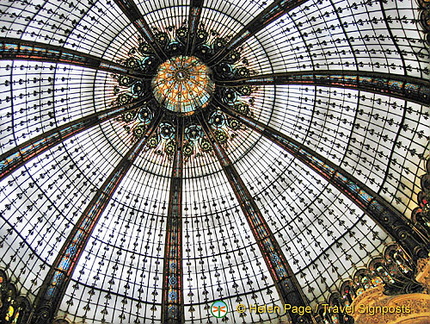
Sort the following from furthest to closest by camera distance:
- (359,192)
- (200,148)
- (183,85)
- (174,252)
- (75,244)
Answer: (200,148)
(183,85)
(174,252)
(75,244)
(359,192)

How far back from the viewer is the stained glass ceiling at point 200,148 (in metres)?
17.6

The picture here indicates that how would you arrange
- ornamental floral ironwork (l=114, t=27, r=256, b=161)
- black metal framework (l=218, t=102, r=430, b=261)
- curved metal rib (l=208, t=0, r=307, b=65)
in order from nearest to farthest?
1. black metal framework (l=218, t=102, r=430, b=261)
2. curved metal rib (l=208, t=0, r=307, b=65)
3. ornamental floral ironwork (l=114, t=27, r=256, b=161)

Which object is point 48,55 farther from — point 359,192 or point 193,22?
point 359,192

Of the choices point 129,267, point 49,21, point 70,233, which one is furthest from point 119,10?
point 129,267

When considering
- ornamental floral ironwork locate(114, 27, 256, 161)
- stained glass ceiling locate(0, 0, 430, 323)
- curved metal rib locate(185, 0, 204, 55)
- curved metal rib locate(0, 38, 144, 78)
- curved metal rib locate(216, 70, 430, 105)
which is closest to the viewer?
curved metal rib locate(216, 70, 430, 105)

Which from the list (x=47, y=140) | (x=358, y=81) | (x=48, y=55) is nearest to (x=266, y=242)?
(x=358, y=81)

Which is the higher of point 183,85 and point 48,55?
point 183,85

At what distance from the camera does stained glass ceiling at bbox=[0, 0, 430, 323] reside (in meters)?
17.6

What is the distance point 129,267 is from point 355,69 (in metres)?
16.0

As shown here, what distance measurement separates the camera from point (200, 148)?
23.2 meters

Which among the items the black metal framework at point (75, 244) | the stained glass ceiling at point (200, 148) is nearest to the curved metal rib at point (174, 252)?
the stained glass ceiling at point (200, 148)

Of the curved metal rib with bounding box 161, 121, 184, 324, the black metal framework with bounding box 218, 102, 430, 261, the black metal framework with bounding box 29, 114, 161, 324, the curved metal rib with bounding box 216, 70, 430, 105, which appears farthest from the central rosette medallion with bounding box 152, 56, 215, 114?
the black metal framework with bounding box 218, 102, 430, 261

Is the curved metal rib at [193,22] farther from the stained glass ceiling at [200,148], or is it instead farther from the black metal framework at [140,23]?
the black metal framework at [140,23]

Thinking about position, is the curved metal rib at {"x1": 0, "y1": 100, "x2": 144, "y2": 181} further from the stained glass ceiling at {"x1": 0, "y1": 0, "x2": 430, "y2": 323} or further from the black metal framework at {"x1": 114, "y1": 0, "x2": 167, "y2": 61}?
the black metal framework at {"x1": 114, "y1": 0, "x2": 167, "y2": 61}
